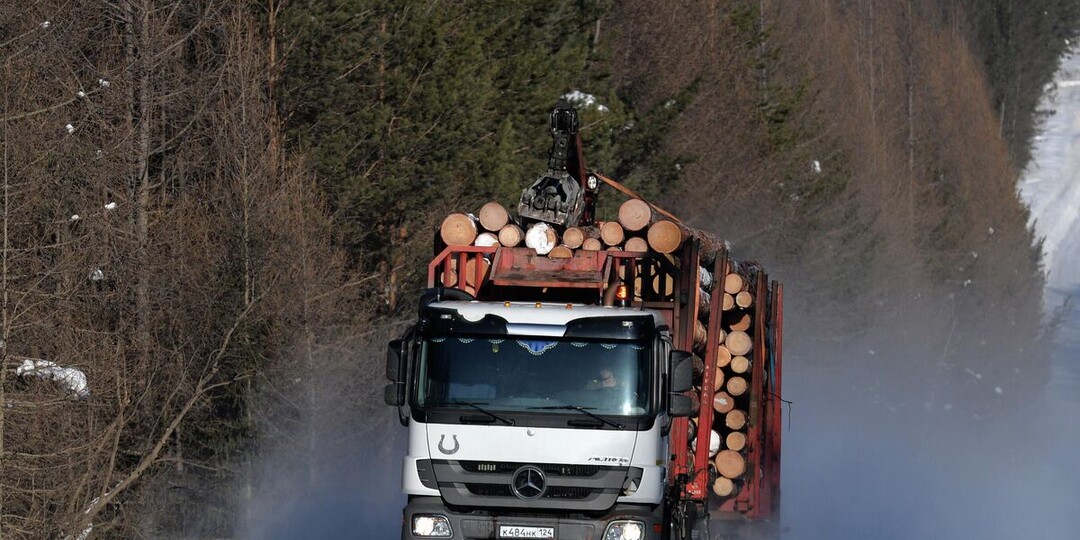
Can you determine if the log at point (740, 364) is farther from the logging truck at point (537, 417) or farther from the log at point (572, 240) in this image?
the logging truck at point (537, 417)

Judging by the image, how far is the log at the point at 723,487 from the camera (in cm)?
1425

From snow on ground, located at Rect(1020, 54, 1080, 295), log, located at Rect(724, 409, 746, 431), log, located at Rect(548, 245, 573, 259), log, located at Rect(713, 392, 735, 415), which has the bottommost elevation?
log, located at Rect(724, 409, 746, 431)

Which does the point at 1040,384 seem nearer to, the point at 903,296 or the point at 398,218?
the point at 903,296

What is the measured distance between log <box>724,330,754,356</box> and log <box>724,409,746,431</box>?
571 millimetres

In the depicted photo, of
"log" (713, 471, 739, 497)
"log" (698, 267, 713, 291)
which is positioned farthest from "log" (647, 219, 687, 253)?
"log" (713, 471, 739, 497)

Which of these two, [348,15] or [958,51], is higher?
[958,51]

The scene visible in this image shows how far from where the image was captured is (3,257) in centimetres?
1389

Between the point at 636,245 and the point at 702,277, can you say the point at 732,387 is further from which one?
the point at 636,245

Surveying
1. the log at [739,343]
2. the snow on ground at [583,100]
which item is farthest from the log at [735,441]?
the snow on ground at [583,100]

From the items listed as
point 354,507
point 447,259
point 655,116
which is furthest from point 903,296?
point 447,259

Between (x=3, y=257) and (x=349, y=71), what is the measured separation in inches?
434

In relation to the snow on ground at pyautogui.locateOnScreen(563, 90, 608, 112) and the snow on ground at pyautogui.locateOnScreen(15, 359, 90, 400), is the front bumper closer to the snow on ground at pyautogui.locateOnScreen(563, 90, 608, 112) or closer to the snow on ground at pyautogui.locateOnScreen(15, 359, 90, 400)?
the snow on ground at pyautogui.locateOnScreen(15, 359, 90, 400)

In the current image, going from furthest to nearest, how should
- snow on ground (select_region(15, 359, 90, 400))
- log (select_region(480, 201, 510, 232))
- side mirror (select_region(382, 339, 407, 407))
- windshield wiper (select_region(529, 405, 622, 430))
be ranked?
snow on ground (select_region(15, 359, 90, 400)) → log (select_region(480, 201, 510, 232)) → side mirror (select_region(382, 339, 407, 407)) → windshield wiper (select_region(529, 405, 622, 430))

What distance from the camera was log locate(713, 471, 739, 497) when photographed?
14.2 metres
